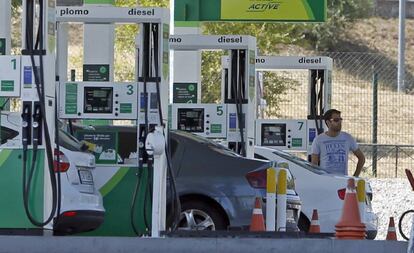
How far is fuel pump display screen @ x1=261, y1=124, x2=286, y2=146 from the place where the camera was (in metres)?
21.6

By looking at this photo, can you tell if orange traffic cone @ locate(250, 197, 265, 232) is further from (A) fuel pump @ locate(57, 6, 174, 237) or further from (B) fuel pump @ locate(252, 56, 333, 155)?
(B) fuel pump @ locate(252, 56, 333, 155)

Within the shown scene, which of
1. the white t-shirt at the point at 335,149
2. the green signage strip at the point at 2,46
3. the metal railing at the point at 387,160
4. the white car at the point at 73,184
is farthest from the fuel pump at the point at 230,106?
the metal railing at the point at 387,160

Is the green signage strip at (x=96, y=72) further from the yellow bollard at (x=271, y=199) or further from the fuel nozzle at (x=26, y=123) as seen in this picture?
the yellow bollard at (x=271, y=199)

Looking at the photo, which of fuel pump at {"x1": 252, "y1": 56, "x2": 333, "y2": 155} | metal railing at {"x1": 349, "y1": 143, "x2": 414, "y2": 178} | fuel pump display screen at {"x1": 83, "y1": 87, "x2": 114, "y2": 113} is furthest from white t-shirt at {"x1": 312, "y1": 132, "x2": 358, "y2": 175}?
metal railing at {"x1": 349, "y1": 143, "x2": 414, "y2": 178}

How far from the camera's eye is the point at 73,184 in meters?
13.8

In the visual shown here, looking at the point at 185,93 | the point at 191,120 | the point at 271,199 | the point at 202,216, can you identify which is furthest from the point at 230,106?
the point at 271,199

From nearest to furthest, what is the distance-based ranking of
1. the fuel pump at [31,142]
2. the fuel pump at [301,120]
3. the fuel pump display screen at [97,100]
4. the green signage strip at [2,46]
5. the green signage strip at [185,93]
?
the fuel pump at [31,142] < the green signage strip at [2,46] < the fuel pump display screen at [97,100] < the green signage strip at [185,93] < the fuel pump at [301,120]

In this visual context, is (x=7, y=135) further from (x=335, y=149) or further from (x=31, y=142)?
(x=335, y=149)

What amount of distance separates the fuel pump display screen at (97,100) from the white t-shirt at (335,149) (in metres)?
3.64

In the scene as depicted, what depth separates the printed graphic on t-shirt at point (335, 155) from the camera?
17828 millimetres

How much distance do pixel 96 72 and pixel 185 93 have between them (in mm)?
3353

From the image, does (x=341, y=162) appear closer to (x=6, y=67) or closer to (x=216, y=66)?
A: (x=6, y=67)

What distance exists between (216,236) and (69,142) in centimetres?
249

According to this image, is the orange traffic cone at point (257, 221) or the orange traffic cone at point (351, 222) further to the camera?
the orange traffic cone at point (257, 221)
